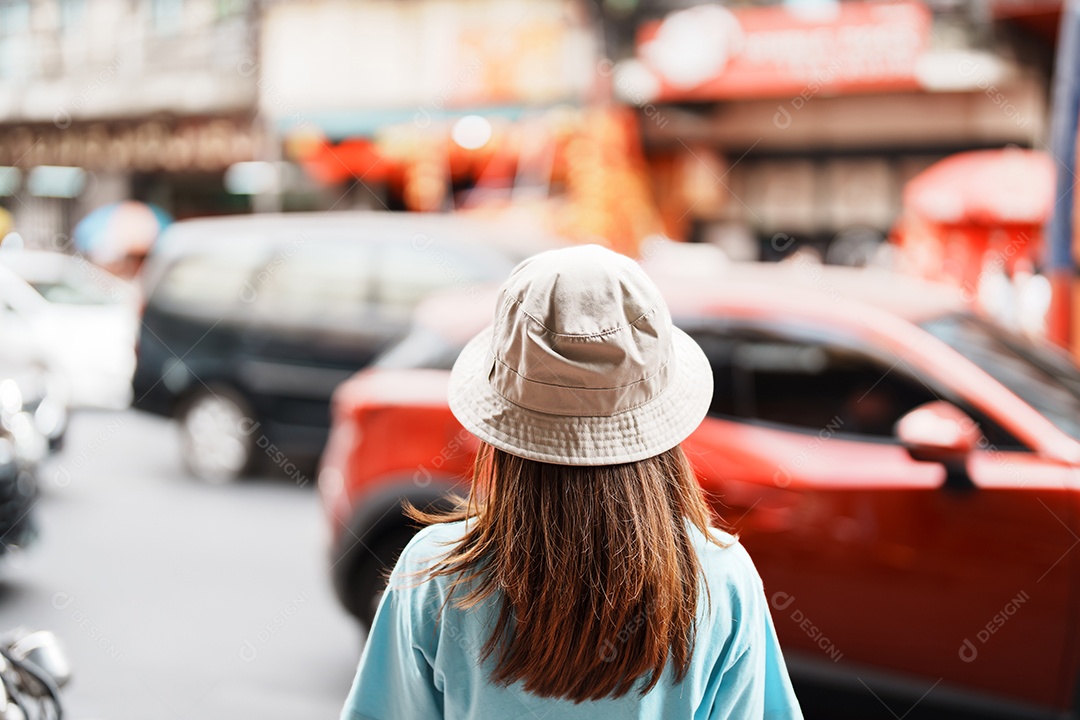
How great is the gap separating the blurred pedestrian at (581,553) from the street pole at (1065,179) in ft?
15.0

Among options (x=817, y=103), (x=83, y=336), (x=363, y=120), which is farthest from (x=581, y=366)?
(x=363, y=120)

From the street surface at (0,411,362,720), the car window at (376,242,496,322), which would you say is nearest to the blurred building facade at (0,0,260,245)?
the car window at (376,242,496,322)

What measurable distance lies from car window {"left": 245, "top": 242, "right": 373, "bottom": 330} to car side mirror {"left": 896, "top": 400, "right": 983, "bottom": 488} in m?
4.25

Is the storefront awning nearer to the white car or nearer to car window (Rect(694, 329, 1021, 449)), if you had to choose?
the white car

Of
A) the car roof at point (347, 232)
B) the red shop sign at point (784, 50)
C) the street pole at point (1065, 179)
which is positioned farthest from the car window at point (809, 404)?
the red shop sign at point (784, 50)

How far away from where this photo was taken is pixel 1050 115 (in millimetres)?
12688

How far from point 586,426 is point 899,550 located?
7.32 feet

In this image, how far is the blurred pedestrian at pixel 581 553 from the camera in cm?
122

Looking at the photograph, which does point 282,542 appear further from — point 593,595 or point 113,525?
point 593,595

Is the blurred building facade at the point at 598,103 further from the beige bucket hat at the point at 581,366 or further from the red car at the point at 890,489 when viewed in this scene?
the beige bucket hat at the point at 581,366

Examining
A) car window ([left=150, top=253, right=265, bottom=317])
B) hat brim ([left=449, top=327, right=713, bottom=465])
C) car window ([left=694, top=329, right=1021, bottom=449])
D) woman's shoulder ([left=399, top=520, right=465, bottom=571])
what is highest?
hat brim ([left=449, top=327, right=713, bottom=465])

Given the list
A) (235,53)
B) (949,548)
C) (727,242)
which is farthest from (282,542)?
(235,53)

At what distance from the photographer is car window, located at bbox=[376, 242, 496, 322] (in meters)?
6.41

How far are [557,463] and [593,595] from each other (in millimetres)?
182
